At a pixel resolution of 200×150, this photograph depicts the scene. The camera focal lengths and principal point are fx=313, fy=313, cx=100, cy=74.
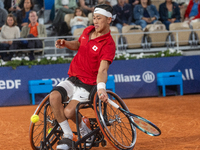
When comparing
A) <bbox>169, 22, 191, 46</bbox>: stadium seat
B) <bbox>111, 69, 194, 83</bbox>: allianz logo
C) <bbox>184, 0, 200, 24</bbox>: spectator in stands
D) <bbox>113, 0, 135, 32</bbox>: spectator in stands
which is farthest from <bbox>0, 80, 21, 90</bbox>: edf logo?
<bbox>184, 0, 200, 24</bbox>: spectator in stands

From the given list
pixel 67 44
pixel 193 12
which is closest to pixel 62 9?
pixel 193 12

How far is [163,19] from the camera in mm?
11758

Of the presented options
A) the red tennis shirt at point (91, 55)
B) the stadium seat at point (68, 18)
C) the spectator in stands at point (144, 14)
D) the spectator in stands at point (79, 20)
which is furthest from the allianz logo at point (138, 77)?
the red tennis shirt at point (91, 55)

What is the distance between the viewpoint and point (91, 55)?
3660 mm

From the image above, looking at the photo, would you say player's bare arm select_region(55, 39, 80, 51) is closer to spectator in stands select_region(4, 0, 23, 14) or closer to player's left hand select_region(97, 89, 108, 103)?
player's left hand select_region(97, 89, 108, 103)

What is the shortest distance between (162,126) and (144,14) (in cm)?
719

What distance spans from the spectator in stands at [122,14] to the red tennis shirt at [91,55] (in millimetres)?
7864

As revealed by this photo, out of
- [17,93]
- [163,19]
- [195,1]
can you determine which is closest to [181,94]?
[163,19]

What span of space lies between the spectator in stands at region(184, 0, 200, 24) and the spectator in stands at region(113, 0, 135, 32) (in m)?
2.22

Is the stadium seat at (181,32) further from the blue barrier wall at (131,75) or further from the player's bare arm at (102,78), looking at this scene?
the player's bare arm at (102,78)

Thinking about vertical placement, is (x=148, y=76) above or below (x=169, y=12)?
below

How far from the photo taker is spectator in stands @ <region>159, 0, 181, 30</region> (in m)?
11.7

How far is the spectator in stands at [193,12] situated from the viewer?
1161 cm

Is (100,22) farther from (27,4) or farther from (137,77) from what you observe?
(27,4)
